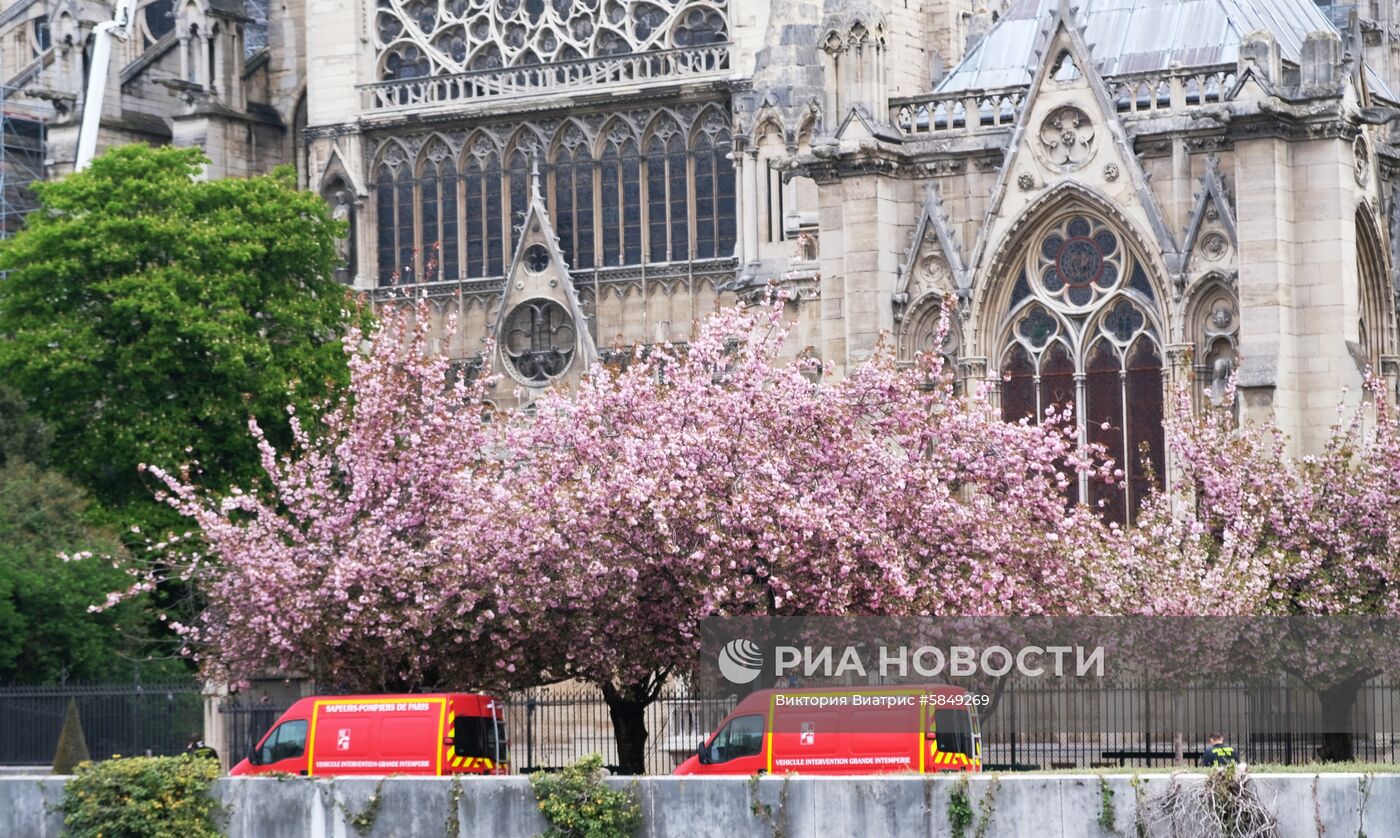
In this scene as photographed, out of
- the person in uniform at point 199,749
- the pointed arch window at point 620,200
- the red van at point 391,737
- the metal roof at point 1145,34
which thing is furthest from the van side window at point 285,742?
the pointed arch window at point 620,200

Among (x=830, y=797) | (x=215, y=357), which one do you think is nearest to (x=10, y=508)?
(x=215, y=357)

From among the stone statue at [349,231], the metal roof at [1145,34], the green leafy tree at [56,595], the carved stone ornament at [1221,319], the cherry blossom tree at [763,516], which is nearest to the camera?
the cherry blossom tree at [763,516]

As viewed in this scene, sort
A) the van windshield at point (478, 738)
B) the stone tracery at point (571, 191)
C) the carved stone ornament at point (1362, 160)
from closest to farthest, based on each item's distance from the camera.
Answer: the van windshield at point (478, 738), the carved stone ornament at point (1362, 160), the stone tracery at point (571, 191)

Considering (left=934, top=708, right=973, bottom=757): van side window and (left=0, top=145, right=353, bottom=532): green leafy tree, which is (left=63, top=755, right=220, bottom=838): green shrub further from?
(left=0, top=145, right=353, bottom=532): green leafy tree

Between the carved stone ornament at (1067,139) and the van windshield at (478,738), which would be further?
the carved stone ornament at (1067,139)

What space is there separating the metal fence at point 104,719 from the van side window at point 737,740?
12453 millimetres

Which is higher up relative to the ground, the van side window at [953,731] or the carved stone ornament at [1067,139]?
the carved stone ornament at [1067,139]

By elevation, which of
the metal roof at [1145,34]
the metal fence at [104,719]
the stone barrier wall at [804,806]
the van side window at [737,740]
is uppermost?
the metal roof at [1145,34]

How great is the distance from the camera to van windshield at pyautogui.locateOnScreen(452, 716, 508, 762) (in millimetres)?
36562

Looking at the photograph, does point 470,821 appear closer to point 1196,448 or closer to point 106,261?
point 1196,448

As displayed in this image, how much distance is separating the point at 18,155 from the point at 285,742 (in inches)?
1706

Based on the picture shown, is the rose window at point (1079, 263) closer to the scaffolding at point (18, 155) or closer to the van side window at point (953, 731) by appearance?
the van side window at point (953, 731)

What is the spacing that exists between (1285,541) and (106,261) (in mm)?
28083

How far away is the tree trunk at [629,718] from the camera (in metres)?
38.8
